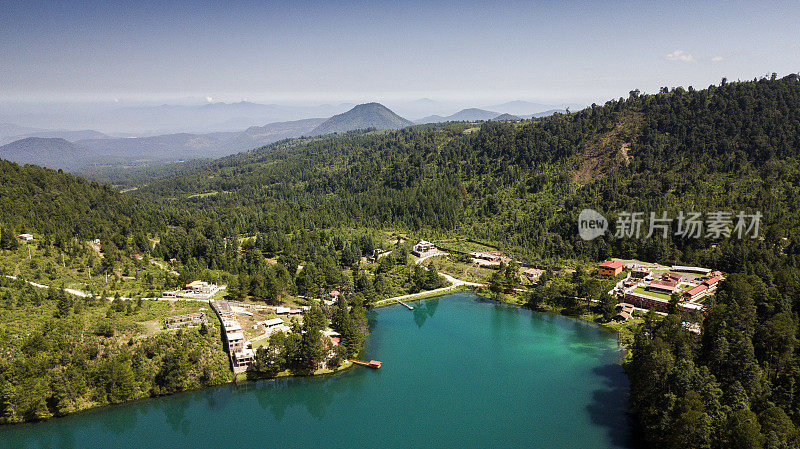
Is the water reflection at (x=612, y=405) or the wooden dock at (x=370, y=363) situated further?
the wooden dock at (x=370, y=363)

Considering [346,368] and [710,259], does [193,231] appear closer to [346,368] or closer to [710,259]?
[346,368]

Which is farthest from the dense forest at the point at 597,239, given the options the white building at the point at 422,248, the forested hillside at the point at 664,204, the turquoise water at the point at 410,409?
the turquoise water at the point at 410,409

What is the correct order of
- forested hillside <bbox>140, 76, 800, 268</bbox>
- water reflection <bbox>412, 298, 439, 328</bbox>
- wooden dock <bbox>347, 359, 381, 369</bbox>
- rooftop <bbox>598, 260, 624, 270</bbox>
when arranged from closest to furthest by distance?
wooden dock <bbox>347, 359, 381, 369</bbox> → water reflection <bbox>412, 298, 439, 328</bbox> → rooftop <bbox>598, 260, 624, 270</bbox> → forested hillside <bbox>140, 76, 800, 268</bbox>

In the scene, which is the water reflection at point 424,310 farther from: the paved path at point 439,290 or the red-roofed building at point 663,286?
the red-roofed building at point 663,286

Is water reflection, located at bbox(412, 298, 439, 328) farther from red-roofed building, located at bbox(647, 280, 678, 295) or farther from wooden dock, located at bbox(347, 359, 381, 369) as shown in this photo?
red-roofed building, located at bbox(647, 280, 678, 295)

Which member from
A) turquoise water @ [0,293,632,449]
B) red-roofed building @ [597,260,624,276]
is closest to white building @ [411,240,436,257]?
red-roofed building @ [597,260,624,276]

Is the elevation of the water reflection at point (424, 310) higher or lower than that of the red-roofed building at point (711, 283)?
lower

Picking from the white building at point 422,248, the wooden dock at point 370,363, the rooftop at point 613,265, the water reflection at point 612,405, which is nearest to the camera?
the water reflection at point 612,405
